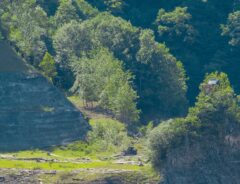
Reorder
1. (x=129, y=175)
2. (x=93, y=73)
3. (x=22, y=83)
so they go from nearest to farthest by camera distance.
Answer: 1. (x=129, y=175)
2. (x=22, y=83)
3. (x=93, y=73)

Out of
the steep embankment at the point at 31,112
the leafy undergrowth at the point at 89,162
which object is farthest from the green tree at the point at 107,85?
the steep embankment at the point at 31,112

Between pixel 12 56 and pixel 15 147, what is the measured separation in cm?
1684

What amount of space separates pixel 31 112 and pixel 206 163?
804 inches

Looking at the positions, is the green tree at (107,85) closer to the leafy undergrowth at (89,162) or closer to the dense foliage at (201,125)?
the leafy undergrowth at (89,162)

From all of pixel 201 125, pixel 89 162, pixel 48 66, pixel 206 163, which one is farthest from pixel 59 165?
pixel 48 66

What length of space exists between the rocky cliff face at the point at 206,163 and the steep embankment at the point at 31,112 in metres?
13.3

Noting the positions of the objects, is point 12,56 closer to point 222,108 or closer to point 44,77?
point 44,77

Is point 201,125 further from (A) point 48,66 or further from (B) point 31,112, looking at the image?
(A) point 48,66

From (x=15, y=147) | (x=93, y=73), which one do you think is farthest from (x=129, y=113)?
→ (x=15, y=147)

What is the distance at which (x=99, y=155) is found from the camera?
563 feet

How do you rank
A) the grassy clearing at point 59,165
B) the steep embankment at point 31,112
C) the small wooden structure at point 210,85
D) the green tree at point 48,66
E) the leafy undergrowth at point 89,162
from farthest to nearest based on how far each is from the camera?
the green tree at point 48,66 < the small wooden structure at point 210,85 < the steep embankment at point 31,112 < the grassy clearing at point 59,165 < the leafy undergrowth at point 89,162

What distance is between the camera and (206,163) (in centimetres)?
16888

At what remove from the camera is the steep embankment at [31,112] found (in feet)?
559

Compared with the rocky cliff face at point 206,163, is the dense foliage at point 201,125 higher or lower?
higher
